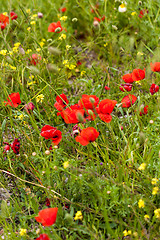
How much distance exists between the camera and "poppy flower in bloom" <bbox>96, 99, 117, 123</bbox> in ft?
4.85

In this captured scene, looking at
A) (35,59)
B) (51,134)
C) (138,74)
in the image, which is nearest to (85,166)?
(51,134)

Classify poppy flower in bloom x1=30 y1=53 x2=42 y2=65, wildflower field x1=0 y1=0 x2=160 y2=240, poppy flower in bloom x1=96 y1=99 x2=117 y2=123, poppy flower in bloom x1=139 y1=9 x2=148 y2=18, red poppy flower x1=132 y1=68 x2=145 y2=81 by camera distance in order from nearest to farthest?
wildflower field x1=0 y1=0 x2=160 y2=240 < poppy flower in bloom x1=96 y1=99 x2=117 y2=123 < red poppy flower x1=132 y1=68 x2=145 y2=81 < poppy flower in bloom x1=30 y1=53 x2=42 y2=65 < poppy flower in bloom x1=139 y1=9 x2=148 y2=18

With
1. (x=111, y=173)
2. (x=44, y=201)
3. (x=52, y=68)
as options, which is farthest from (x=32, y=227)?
(x=52, y=68)

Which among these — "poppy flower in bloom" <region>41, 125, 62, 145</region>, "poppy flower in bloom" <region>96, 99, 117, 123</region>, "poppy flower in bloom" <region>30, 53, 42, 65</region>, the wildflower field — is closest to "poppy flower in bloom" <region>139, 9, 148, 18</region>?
the wildflower field

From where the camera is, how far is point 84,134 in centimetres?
136

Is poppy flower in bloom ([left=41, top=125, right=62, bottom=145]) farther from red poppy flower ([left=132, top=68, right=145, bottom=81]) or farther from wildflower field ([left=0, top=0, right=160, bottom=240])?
red poppy flower ([left=132, top=68, right=145, bottom=81])

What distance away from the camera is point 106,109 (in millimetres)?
1486

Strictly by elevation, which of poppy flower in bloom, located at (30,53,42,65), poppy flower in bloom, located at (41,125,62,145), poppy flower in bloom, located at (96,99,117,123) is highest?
poppy flower in bloom, located at (30,53,42,65)

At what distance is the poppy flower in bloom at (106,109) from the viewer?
1478 mm

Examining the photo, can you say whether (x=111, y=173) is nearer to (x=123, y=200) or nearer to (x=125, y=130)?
(x=123, y=200)

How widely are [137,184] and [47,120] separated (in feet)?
2.84

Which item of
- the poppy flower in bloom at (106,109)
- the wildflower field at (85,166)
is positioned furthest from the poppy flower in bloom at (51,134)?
the poppy flower in bloom at (106,109)

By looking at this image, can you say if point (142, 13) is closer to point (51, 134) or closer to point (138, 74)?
point (138, 74)

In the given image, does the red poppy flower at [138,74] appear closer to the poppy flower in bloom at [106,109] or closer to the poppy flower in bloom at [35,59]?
the poppy flower in bloom at [106,109]
